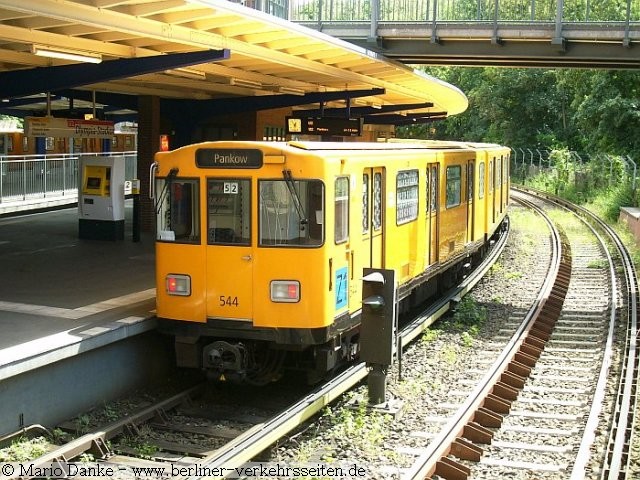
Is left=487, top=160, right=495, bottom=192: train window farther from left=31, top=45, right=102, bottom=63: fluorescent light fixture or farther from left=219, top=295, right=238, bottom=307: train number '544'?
left=219, top=295, right=238, bottom=307: train number '544'

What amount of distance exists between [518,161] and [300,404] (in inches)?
1905

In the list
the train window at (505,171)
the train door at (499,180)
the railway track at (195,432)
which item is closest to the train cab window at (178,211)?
the railway track at (195,432)

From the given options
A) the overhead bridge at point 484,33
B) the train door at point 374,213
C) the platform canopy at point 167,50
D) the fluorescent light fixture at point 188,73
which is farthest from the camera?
the overhead bridge at point 484,33

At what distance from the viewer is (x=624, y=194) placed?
2969 centimetres

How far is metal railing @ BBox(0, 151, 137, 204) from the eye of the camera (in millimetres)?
22719

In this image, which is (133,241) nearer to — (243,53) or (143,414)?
(243,53)

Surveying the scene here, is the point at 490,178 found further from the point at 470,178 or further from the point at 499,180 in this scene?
the point at 470,178

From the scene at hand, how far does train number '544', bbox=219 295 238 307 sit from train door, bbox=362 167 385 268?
1.74 metres

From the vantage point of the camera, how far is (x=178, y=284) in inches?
379

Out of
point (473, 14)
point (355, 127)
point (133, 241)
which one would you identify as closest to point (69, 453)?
point (133, 241)

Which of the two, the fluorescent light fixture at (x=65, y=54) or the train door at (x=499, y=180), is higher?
the fluorescent light fixture at (x=65, y=54)

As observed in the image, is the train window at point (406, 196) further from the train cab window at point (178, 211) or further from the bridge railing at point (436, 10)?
the bridge railing at point (436, 10)

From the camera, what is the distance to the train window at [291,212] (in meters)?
9.09

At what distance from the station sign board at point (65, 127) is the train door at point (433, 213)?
21.4 ft
